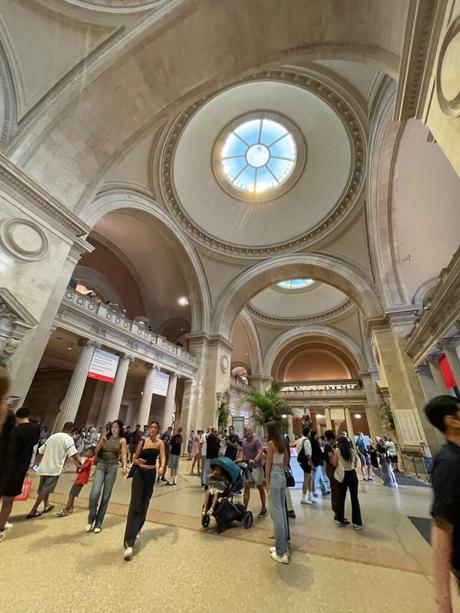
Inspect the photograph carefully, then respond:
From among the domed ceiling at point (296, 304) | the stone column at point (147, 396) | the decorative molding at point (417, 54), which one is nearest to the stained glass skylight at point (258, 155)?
the domed ceiling at point (296, 304)

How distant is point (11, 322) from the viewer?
538 cm

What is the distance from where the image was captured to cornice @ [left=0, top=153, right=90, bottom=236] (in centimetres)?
561

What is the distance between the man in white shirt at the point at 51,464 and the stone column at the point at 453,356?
892cm

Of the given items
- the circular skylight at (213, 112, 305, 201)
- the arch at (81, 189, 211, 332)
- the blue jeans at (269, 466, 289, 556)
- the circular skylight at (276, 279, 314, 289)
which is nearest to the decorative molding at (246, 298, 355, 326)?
the circular skylight at (276, 279, 314, 289)

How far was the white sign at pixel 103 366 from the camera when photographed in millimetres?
9961

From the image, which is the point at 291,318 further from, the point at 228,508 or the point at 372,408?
the point at 228,508

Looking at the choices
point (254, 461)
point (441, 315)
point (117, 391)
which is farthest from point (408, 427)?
point (117, 391)

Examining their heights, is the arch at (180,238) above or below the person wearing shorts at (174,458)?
above

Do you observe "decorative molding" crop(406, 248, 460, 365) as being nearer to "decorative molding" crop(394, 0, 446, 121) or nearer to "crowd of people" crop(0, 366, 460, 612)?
"decorative molding" crop(394, 0, 446, 121)

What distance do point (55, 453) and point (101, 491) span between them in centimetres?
114

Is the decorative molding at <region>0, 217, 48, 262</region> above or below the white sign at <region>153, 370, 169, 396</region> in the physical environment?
above

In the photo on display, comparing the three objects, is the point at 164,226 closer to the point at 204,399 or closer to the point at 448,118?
the point at 204,399

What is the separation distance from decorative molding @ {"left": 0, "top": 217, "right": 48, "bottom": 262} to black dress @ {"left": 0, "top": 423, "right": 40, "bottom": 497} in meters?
4.38

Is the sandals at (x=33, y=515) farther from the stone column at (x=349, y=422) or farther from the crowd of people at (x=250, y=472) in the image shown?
the stone column at (x=349, y=422)
